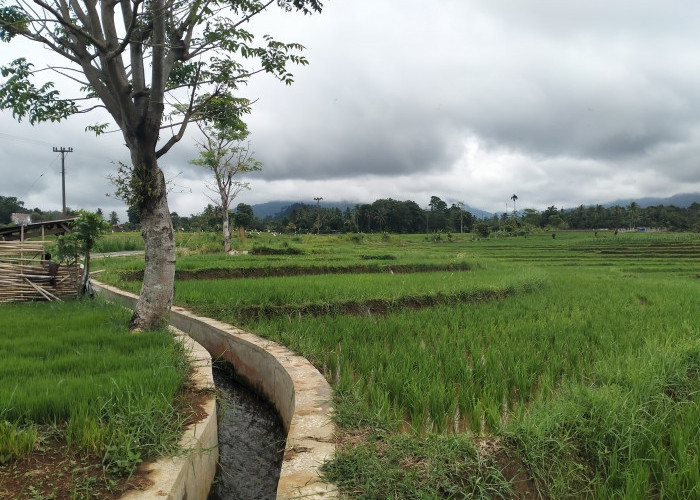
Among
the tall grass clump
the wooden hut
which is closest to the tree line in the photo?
the wooden hut

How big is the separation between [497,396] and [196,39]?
17.1ft

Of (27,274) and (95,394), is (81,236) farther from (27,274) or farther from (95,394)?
(95,394)

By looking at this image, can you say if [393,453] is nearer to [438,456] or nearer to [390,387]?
[438,456]

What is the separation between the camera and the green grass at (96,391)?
7.50 ft

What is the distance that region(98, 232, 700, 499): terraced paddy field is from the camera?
216 cm

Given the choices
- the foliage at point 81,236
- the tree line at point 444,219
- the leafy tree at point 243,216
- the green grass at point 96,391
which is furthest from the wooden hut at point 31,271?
the tree line at point 444,219

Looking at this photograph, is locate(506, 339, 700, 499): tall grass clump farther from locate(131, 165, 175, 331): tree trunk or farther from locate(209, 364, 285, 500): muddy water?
locate(131, 165, 175, 331): tree trunk

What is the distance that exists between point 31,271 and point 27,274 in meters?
0.08

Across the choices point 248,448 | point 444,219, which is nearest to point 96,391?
point 248,448

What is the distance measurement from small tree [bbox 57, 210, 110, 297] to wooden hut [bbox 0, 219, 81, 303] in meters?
0.28

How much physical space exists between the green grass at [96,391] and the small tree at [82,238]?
144 inches

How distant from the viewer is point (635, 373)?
11.1 feet

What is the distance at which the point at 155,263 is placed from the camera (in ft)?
16.3

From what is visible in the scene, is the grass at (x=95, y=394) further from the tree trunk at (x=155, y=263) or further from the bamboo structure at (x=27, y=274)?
the bamboo structure at (x=27, y=274)
